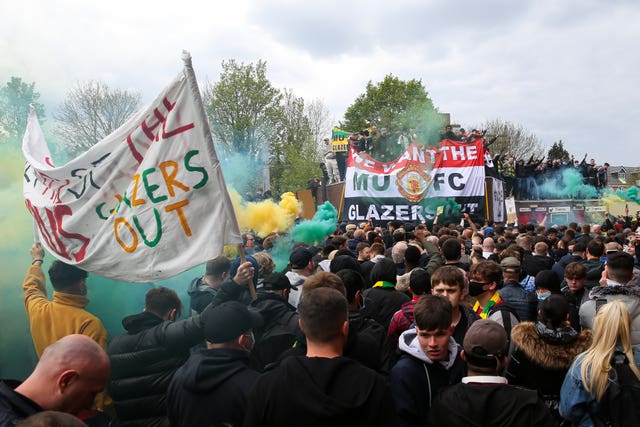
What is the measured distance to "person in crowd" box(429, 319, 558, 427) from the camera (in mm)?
2252

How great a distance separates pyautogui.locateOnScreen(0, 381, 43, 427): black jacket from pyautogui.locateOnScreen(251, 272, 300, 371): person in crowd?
185 cm

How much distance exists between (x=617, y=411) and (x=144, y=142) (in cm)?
357

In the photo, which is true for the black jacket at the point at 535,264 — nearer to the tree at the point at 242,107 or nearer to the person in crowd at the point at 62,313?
the person in crowd at the point at 62,313

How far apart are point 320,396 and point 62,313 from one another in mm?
2624

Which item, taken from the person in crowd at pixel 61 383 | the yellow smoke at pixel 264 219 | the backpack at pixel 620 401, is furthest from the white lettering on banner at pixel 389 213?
the person in crowd at pixel 61 383

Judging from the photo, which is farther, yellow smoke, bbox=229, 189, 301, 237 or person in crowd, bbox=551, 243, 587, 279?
yellow smoke, bbox=229, 189, 301, 237

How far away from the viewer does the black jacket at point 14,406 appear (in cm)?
188

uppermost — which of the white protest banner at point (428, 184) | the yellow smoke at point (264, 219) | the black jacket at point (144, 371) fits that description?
the white protest banner at point (428, 184)

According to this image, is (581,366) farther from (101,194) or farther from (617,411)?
(101,194)

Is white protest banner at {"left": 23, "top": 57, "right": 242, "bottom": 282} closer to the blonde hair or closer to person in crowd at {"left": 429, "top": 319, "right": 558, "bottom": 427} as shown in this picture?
person in crowd at {"left": 429, "top": 319, "right": 558, "bottom": 427}

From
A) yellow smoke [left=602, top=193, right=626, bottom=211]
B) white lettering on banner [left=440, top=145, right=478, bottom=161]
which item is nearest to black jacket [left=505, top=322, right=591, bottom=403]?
white lettering on banner [left=440, top=145, right=478, bottom=161]

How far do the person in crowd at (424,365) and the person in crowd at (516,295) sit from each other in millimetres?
1813

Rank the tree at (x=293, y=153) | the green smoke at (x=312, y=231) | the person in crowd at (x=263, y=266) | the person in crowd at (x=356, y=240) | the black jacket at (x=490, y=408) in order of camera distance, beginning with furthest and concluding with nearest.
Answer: the tree at (x=293, y=153) → the green smoke at (x=312, y=231) → the person in crowd at (x=356, y=240) → the person in crowd at (x=263, y=266) → the black jacket at (x=490, y=408)

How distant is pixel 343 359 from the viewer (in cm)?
214
